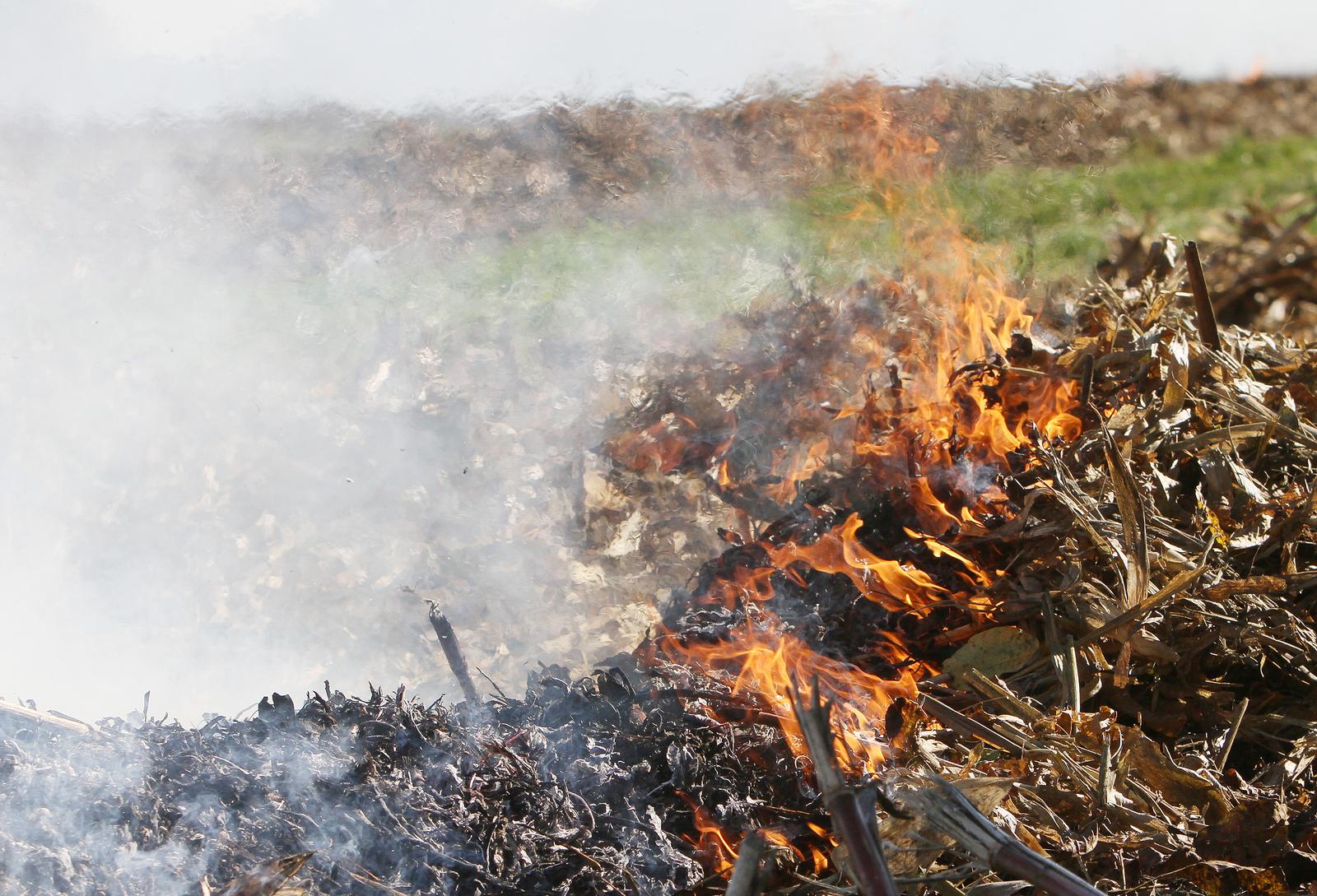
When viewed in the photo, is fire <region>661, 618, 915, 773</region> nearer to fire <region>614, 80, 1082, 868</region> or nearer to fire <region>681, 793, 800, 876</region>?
fire <region>614, 80, 1082, 868</region>

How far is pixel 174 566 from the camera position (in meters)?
4.17

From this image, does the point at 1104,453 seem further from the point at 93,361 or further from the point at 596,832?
the point at 93,361

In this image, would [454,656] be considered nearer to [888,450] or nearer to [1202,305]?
[888,450]

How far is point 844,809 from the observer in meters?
1.56

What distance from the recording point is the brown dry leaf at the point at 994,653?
2943 millimetres

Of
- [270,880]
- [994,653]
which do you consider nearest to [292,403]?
[270,880]

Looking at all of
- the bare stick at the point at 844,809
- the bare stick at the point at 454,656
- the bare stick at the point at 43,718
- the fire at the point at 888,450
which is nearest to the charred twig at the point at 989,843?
the bare stick at the point at 844,809

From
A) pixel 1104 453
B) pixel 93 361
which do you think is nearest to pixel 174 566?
pixel 93 361

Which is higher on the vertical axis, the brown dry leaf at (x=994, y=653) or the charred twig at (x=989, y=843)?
the brown dry leaf at (x=994, y=653)

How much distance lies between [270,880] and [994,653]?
2.22 m

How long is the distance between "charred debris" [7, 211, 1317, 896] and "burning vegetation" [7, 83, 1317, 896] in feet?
0.03

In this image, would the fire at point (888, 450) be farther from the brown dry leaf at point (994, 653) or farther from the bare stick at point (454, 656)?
the bare stick at point (454, 656)

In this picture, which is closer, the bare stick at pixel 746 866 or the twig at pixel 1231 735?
the bare stick at pixel 746 866

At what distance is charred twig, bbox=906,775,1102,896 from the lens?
1688 millimetres
